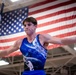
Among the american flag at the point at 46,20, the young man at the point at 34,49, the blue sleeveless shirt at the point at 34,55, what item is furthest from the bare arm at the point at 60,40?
the american flag at the point at 46,20

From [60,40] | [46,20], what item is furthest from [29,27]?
[46,20]

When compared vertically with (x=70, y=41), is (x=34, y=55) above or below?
below

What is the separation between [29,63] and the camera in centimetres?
213

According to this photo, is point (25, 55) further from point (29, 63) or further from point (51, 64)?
point (51, 64)

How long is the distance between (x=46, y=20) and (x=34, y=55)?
249cm

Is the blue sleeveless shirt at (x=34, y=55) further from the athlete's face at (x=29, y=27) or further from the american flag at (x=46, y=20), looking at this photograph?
the american flag at (x=46, y=20)

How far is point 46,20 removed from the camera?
4555 millimetres

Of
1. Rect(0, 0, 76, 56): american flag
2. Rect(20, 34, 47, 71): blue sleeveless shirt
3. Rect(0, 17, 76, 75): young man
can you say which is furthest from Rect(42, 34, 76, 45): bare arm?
Rect(0, 0, 76, 56): american flag

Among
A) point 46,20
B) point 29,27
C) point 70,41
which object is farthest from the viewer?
point 46,20

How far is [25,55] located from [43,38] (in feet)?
0.88

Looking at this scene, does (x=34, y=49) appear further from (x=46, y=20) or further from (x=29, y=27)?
(x=46, y=20)

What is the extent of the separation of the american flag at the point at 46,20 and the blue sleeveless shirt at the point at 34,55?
212 centimetres

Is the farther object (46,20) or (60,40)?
(46,20)

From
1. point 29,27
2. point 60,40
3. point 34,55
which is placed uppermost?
point 29,27
